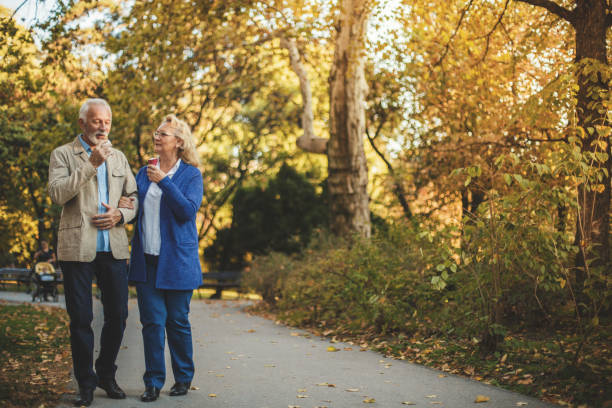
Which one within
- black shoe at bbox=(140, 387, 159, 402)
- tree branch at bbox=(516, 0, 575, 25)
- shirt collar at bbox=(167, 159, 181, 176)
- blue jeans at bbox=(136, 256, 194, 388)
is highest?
tree branch at bbox=(516, 0, 575, 25)

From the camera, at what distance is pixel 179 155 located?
575 cm

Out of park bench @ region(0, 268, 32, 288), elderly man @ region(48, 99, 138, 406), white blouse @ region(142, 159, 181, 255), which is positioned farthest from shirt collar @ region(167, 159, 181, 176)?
park bench @ region(0, 268, 32, 288)

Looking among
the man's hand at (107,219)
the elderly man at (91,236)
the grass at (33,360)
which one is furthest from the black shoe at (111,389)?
the man's hand at (107,219)

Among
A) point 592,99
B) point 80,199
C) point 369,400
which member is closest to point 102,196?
point 80,199

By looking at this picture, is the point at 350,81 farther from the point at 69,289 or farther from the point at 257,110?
the point at 257,110

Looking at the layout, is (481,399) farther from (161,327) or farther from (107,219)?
(107,219)

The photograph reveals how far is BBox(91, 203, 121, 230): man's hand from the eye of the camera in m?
5.09

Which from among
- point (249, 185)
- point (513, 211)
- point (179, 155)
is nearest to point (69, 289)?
point (179, 155)

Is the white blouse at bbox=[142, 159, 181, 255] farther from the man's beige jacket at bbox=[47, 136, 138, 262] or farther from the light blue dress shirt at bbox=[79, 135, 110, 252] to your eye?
the light blue dress shirt at bbox=[79, 135, 110, 252]

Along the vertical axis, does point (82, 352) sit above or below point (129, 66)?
below

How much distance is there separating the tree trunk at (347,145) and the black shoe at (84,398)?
10.6 metres

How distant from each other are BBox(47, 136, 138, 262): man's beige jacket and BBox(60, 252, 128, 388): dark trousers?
99 millimetres

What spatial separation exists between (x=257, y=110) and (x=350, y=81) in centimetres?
1538

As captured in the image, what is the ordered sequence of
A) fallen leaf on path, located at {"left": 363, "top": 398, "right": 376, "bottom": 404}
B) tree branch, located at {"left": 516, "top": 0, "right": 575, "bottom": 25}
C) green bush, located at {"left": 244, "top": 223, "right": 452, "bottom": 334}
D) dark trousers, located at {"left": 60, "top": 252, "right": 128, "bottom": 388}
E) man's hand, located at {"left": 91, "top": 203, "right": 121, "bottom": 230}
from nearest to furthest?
dark trousers, located at {"left": 60, "top": 252, "right": 128, "bottom": 388}, man's hand, located at {"left": 91, "top": 203, "right": 121, "bottom": 230}, fallen leaf on path, located at {"left": 363, "top": 398, "right": 376, "bottom": 404}, tree branch, located at {"left": 516, "top": 0, "right": 575, "bottom": 25}, green bush, located at {"left": 244, "top": 223, "right": 452, "bottom": 334}
